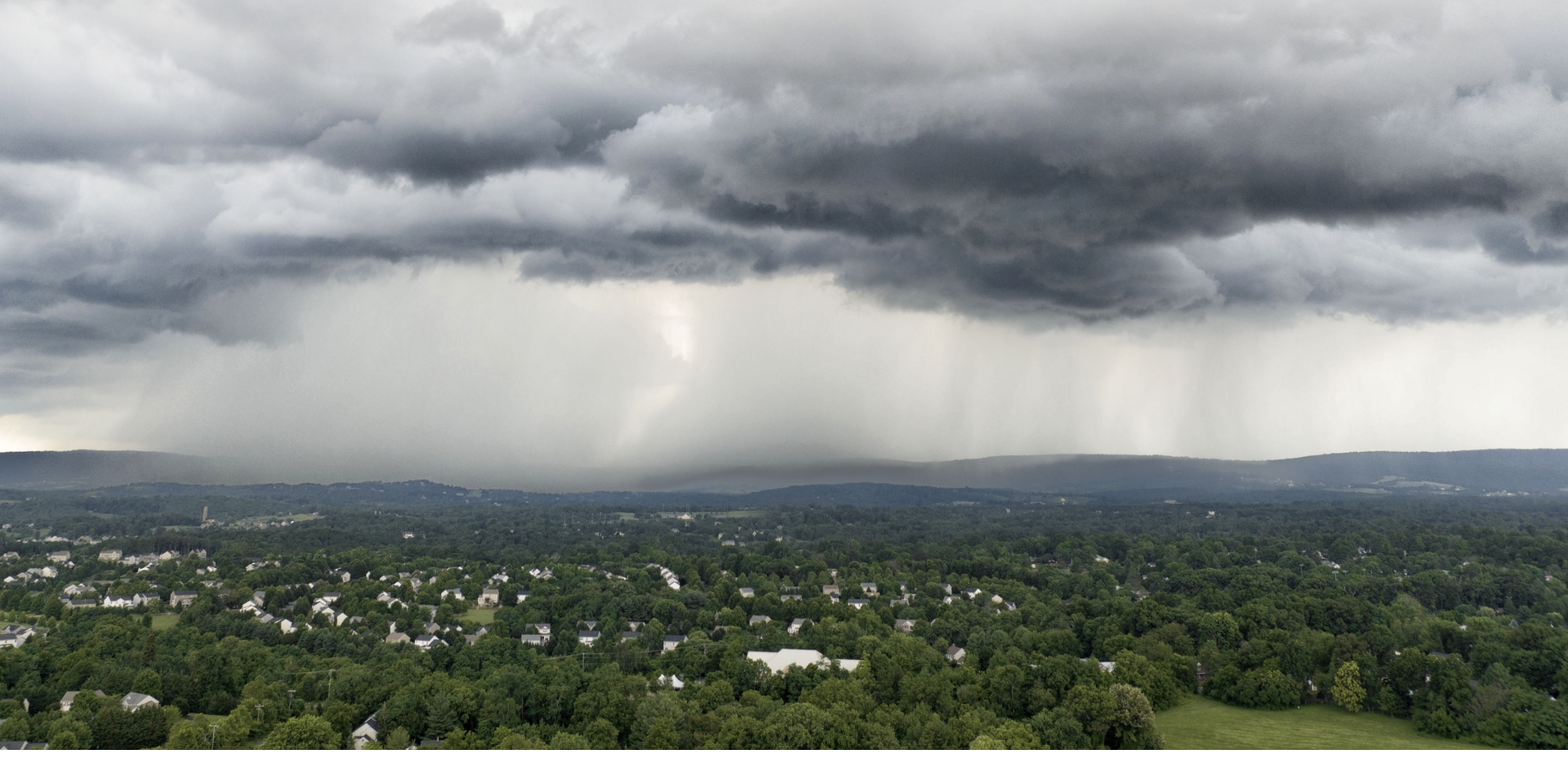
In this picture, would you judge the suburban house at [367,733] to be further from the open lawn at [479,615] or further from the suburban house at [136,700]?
the open lawn at [479,615]

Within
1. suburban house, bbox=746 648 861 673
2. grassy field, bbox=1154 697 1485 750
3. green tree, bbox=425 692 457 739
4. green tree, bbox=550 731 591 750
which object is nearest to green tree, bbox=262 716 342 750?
green tree, bbox=425 692 457 739

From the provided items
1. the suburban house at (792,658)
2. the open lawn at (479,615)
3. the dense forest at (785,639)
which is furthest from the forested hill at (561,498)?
the suburban house at (792,658)

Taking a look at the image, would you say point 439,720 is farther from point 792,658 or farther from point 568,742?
point 792,658

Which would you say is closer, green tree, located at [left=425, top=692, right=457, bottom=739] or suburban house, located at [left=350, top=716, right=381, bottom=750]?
suburban house, located at [left=350, top=716, right=381, bottom=750]

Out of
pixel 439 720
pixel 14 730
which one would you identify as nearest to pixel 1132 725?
pixel 439 720

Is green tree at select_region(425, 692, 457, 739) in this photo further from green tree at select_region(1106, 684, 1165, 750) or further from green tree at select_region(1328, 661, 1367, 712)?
green tree at select_region(1328, 661, 1367, 712)
